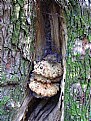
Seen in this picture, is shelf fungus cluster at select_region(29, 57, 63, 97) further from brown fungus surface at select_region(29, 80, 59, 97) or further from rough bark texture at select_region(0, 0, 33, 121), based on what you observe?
rough bark texture at select_region(0, 0, 33, 121)

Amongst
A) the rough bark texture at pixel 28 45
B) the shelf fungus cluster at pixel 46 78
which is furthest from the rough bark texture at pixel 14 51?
the shelf fungus cluster at pixel 46 78

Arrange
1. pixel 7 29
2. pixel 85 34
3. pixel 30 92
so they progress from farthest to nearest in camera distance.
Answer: pixel 30 92 < pixel 7 29 < pixel 85 34

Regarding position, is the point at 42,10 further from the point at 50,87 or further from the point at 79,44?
the point at 50,87

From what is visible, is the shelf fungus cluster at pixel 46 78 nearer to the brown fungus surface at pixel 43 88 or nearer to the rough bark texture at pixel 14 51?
the brown fungus surface at pixel 43 88

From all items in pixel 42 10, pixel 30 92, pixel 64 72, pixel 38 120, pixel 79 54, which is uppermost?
pixel 42 10

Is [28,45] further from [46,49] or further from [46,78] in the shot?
[46,78]

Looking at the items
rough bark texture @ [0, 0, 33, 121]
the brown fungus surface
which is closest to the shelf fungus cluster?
the brown fungus surface

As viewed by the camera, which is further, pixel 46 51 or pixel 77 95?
pixel 46 51

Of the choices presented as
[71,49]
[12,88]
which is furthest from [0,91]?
[71,49]
